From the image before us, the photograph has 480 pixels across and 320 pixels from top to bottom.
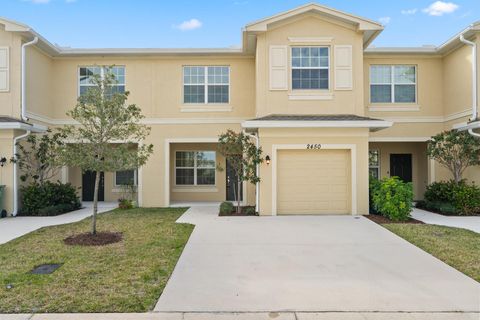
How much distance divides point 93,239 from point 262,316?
4.97 m

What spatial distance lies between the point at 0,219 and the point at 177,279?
8855 mm

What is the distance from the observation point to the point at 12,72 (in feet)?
38.7

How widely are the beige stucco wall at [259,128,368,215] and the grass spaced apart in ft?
10.7

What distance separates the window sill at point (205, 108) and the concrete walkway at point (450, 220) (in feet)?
26.6

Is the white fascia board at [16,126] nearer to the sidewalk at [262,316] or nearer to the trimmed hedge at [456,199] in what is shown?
the sidewalk at [262,316]

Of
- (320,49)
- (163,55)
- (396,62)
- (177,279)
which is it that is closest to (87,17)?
(163,55)

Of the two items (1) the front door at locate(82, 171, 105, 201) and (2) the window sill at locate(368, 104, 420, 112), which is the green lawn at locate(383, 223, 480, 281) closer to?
(2) the window sill at locate(368, 104, 420, 112)

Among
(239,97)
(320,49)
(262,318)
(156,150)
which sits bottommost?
(262,318)

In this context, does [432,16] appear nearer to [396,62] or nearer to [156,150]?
[396,62]

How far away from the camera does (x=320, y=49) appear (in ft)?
38.8

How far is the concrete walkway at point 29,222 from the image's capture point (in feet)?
27.6

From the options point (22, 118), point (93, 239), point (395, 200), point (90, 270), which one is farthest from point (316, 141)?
point (22, 118)

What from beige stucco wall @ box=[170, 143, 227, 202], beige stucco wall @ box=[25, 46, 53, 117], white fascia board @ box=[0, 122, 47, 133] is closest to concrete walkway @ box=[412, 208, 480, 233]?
beige stucco wall @ box=[170, 143, 227, 202]

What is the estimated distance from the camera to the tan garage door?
36.2 ft
